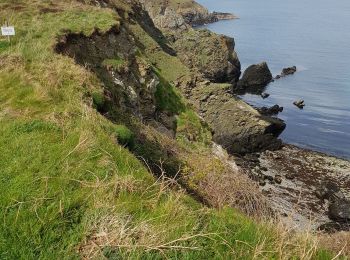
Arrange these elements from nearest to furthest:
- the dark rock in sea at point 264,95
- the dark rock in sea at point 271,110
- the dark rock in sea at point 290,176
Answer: the dark rock in sea at point 290,176 < the dark rock in sea at point 271,110 < the dark rock in sea at point 264,95

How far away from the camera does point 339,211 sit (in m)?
43.3

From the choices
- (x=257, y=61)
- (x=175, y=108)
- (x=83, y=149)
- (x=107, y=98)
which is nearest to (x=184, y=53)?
(x=257, y=61)

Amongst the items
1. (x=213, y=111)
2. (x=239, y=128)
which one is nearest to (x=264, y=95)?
(x=213, y=111)

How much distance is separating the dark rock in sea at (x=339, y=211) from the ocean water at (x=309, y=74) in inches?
763

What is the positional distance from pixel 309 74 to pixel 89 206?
111807 mm

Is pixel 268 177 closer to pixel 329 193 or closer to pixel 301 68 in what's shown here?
pixel 329 193

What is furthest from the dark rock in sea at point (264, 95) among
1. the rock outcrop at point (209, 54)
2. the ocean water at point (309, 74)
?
the rock outcrop at point (209, 54)

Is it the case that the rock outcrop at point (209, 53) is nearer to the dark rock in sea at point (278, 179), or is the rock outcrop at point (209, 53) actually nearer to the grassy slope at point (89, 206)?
the dark rock in sea at point (278, 179)

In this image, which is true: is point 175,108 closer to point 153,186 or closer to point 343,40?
point 153,186

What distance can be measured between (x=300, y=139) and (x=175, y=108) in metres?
34.8

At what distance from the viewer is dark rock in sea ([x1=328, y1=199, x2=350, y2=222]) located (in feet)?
141

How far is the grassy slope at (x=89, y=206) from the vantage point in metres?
7.40

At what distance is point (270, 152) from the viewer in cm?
6134

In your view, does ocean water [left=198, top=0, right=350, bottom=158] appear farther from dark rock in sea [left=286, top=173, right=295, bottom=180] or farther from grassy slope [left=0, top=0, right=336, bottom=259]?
grassy slope [left=0, top=0, right=336, bottom=259]
